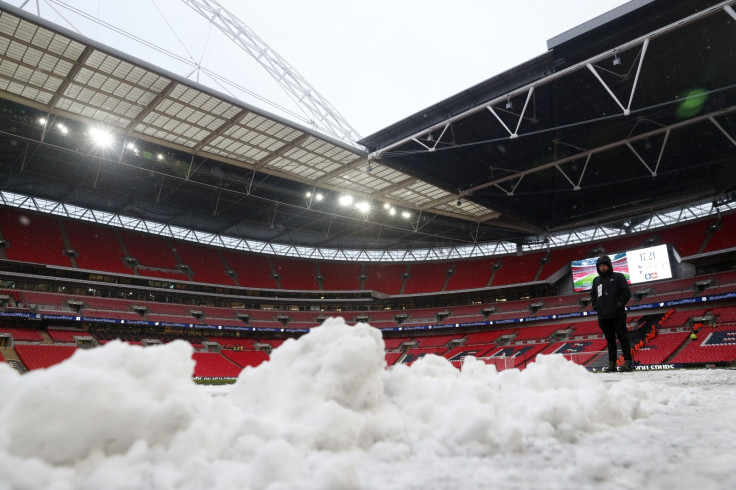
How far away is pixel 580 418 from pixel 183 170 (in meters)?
25.2

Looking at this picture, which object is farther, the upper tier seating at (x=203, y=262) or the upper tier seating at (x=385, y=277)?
the upper tier seating at (x=385, y=277)

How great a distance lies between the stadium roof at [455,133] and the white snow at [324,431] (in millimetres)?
15135

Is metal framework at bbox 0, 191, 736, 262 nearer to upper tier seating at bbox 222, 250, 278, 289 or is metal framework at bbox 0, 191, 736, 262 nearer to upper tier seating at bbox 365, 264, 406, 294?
upper tier seating at bbox 222, 250, 278, 289

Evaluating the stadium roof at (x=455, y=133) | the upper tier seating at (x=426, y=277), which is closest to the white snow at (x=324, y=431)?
the stadium roof at (x=455, y=133)

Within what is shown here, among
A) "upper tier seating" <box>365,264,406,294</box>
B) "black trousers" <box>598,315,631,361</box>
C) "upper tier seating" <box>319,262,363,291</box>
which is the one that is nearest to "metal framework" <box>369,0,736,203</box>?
"black trousers" <box>598,315,631,361</box>

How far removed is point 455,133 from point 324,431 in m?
19.4

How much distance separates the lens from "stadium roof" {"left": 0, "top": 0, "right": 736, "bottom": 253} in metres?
14.8

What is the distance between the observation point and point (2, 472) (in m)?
1.07

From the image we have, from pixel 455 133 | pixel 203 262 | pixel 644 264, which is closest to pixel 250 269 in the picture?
pixel 203 262

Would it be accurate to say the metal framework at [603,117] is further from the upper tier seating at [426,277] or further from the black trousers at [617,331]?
the upper tier seating at [426,277]

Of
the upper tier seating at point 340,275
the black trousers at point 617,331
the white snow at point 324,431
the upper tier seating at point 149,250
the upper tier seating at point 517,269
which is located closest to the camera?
the white snow at point 324,431

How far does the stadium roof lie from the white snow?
15135mm

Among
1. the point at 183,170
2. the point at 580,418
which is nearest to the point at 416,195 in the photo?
the point at 183,170

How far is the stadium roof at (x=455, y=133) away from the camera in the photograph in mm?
14758
